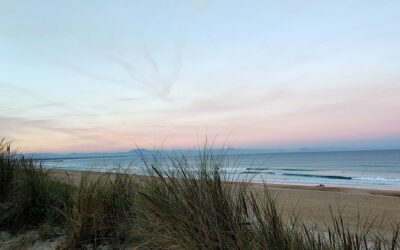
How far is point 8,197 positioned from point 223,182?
392cm

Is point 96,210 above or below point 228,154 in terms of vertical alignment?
below

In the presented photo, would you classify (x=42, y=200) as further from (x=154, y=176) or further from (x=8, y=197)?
(x=154, y=176)

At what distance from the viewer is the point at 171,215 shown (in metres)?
3.69

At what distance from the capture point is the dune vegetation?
10.2ft

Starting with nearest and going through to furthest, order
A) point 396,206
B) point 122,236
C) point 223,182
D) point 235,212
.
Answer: point 235,212 < point 223,182 < point 122,236 < point 396,206

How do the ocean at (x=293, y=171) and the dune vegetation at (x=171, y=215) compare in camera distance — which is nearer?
the dune vegetation at (x=171, y=215)

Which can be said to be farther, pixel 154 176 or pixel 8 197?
pixel 8 197

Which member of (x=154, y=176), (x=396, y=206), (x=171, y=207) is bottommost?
(x=396, y=206)

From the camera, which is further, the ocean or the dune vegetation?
the ocean

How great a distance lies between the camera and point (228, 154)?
464 cm

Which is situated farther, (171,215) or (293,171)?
(293,171)

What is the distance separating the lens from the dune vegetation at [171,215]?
10.2 feet

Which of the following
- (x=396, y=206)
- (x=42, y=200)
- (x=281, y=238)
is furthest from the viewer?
(x=396, y=206)

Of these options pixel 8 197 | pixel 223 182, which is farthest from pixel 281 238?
pixel 8 197
